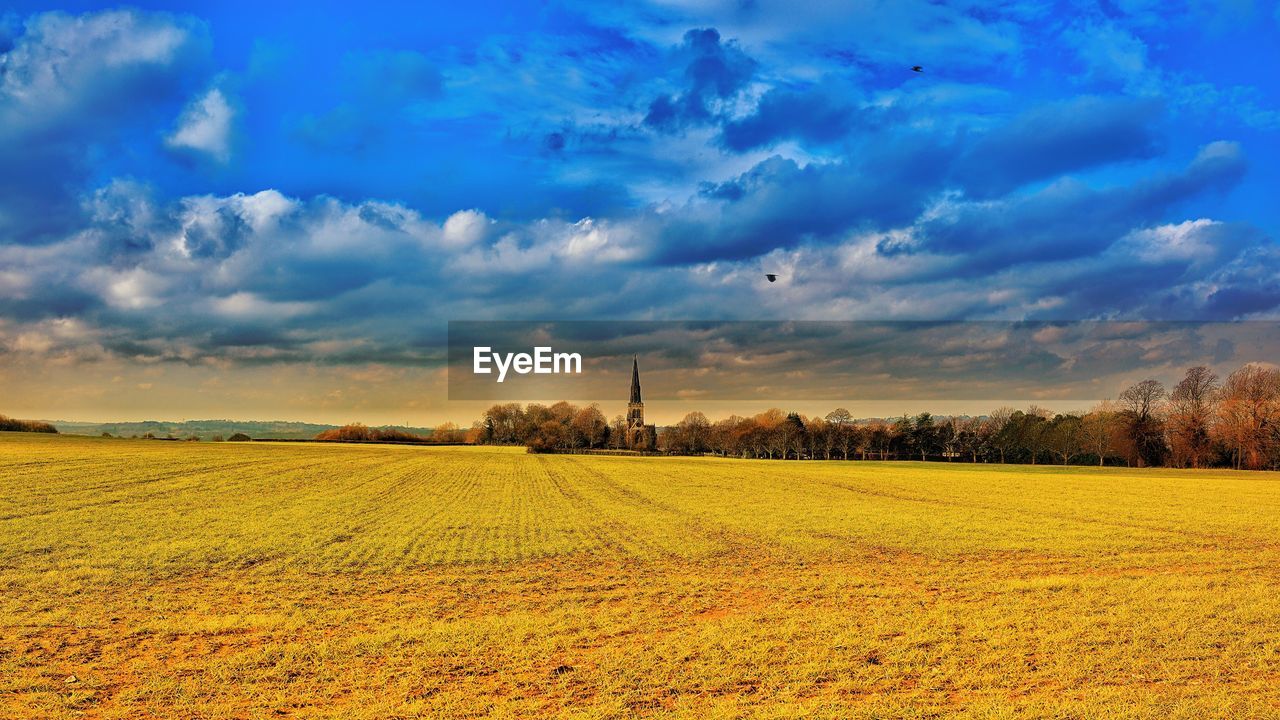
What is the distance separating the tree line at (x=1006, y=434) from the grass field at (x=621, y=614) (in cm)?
8992

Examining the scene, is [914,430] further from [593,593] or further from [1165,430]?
[593,593]

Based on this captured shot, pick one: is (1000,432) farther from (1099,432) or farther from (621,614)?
(621,614)

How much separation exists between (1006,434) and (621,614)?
150m

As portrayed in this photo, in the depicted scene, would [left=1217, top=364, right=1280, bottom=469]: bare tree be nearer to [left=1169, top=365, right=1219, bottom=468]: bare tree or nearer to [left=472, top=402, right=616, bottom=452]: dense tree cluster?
[left=1169, top=365, right=1219, bottom=468]: bare tree

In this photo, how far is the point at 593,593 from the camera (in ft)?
57.6

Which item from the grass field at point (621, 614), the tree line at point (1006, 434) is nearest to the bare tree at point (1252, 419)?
the tree line at point (1006, 434)

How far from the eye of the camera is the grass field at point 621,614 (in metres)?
10.7

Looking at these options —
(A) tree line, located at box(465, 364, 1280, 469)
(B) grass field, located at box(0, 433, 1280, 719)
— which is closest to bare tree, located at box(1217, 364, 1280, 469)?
(A) tree line, located at box(465, 364, 1280, 469)

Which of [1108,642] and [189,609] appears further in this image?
[189,609]

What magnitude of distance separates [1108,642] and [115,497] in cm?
4004

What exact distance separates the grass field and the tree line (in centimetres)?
8992

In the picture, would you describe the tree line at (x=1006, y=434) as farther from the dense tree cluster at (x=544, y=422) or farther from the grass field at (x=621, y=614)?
the grass field at (x=621, y=614)

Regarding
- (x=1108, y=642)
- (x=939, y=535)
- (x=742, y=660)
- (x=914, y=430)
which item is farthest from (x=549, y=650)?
(x=914, y=430)

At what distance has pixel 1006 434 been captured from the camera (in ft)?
485
